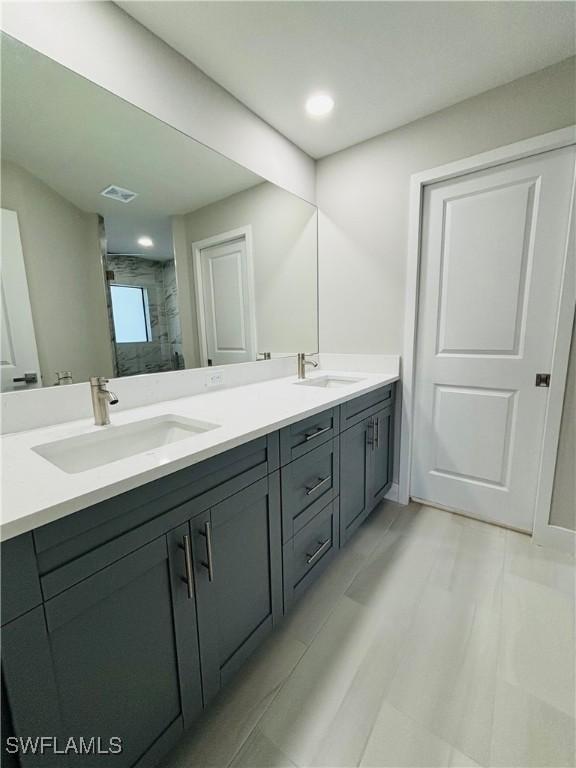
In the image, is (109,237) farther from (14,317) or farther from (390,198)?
(390,198)

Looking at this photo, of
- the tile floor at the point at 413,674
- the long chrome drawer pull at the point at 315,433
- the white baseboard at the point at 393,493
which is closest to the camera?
the tile floor at the point at 413,674

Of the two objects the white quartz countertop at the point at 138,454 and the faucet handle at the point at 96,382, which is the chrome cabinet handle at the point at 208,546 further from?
the faucet handle at the point at 96,382

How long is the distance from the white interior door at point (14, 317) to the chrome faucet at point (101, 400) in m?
0.21

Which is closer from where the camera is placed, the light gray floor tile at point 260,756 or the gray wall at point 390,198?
the light gray floor tile at point 260,756

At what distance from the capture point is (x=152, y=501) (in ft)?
2.45

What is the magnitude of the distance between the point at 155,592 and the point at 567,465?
6.46 ft

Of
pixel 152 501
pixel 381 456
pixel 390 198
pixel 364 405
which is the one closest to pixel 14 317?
pixel 152 501

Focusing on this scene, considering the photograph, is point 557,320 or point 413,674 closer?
point 413,674

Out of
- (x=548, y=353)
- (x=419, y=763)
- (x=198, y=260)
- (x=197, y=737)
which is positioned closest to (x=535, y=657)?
(x=419, y=763)

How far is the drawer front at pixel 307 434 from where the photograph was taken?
3.80ft

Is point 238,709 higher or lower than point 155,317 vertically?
lower

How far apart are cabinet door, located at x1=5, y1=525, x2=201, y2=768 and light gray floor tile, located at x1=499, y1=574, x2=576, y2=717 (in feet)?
3.64

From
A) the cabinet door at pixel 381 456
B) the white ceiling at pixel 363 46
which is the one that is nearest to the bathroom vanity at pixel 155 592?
the cabinet door at pixel 381 456

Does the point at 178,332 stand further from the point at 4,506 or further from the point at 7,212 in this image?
the point at 4,506
